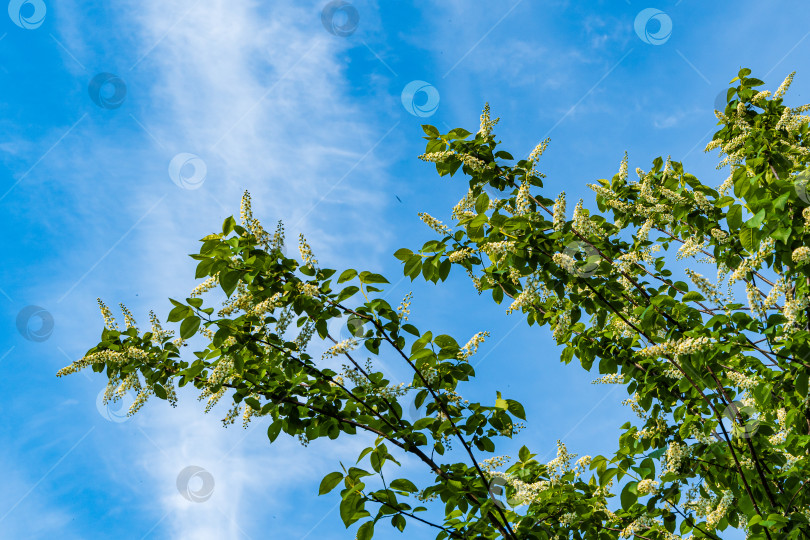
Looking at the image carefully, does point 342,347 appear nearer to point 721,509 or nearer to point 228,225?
point 228,225

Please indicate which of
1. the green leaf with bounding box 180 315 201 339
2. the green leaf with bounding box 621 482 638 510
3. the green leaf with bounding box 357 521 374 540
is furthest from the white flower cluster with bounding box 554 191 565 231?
the green leaf with bounding box 180 315 201 339

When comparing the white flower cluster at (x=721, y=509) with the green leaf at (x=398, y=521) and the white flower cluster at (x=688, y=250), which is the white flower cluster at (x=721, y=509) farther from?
the green leaf at (x=398, y=521)

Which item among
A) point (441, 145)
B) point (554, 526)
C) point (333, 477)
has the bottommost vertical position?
point (554, 526)

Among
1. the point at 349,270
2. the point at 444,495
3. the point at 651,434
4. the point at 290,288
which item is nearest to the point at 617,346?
the point at 651,434

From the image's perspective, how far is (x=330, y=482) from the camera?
387 cm

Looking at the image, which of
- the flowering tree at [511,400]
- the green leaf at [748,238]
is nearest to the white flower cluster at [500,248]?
the flowering tree at [511,400]

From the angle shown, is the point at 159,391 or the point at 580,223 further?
the point at 159,391

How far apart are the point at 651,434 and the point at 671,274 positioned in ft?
4.87

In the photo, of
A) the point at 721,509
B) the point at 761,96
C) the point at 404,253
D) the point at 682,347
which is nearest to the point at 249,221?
the point at 404,253

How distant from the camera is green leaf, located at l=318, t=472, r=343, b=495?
152 inches

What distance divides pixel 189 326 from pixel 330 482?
1.40 m

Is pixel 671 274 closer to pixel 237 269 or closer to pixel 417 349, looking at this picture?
pixel 417 349

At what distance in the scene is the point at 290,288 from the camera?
3.73 m

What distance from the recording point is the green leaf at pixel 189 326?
12.1 ft
